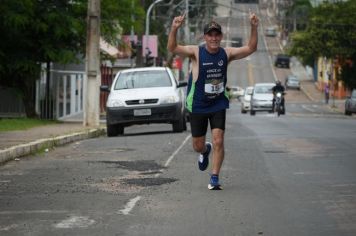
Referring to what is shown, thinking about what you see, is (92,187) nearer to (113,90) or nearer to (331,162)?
(331,162)

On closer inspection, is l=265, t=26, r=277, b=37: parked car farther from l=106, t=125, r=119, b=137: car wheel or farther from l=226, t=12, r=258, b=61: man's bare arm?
l=226, t=12, r=258, b=61: man's bare arm

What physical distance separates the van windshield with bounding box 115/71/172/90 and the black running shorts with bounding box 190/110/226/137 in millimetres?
12521

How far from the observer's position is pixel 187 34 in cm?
8200

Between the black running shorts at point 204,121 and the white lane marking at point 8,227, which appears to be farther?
the black running shorts at point 204,121

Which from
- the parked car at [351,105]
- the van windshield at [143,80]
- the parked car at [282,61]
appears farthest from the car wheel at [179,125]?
the parked car at [282,61]

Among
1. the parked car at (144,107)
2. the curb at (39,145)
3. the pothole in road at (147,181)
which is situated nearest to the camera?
the pothole in road at (147,181)

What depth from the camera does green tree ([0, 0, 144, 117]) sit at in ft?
95.6

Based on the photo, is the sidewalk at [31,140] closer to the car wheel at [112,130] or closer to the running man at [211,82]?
the car wheel at [112,130]

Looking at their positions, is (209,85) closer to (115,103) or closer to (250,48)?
(250,48)

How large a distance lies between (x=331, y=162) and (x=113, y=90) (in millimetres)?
10205

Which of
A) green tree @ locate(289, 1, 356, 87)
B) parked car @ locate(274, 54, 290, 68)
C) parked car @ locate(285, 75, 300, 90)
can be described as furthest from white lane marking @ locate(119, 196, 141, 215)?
parked car @ locate(274, 54, 290, 68)

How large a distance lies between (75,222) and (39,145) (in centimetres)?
921

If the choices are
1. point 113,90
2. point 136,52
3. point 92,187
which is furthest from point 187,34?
point 92,187

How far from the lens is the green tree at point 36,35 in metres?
29.1
